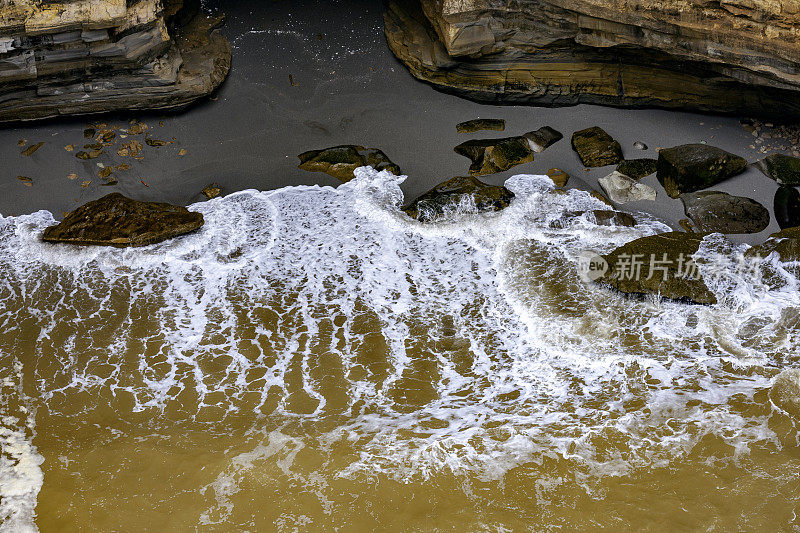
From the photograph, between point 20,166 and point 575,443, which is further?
point 20,166

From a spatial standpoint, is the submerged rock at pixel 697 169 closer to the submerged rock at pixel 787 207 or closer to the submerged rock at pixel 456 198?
the submerged rock at pixel 787 207

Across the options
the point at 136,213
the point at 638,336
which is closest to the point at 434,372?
the point at 638,336

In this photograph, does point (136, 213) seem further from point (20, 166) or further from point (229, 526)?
point (229, 526)

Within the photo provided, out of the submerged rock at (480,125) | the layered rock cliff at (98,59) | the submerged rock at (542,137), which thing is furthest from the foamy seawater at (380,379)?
the layered rock cliff at (98,59)

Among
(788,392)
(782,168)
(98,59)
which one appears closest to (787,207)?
(782,168)

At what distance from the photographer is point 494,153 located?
5.84 m

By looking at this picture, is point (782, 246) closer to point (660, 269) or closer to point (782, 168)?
point (782, 168)

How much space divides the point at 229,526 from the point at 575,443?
1920mm

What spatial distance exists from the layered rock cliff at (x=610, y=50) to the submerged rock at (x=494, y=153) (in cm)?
61

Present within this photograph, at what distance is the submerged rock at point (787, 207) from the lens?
5.21 meters

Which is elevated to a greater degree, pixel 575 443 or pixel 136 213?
pixel 136 213

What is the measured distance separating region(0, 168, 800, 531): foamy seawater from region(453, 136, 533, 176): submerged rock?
0.38 m

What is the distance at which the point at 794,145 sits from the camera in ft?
18.7

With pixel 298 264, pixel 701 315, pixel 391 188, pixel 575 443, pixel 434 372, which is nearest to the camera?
pixel 575 443
